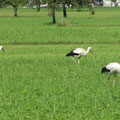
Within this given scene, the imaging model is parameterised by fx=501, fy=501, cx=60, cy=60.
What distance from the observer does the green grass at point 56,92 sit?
12375 millimetres

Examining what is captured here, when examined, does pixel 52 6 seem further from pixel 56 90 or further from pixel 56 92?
pixel 56 92

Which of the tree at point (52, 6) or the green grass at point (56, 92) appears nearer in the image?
the green grass at point (56, 92)

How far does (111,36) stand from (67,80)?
26554mm

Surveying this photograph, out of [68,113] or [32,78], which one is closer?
[68,113]

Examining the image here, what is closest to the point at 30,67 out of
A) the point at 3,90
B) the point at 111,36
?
the point at 3,90

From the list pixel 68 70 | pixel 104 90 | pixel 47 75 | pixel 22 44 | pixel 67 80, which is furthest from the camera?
pixel 22 44

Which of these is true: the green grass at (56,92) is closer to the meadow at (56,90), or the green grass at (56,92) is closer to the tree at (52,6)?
the meadow at (56,90)

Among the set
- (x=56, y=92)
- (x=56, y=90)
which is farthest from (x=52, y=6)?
(x=56, y=92)

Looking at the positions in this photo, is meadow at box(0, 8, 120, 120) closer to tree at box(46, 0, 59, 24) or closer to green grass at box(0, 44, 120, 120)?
green grass at box(0, 44, 120, 120)

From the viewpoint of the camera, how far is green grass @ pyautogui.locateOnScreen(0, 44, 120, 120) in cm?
1238

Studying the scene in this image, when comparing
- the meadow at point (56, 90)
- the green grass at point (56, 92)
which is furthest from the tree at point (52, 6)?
the green grass at point (56, 92)

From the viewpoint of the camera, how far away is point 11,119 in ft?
38.4

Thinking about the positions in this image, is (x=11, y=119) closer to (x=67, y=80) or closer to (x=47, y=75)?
(x=67, y=80)

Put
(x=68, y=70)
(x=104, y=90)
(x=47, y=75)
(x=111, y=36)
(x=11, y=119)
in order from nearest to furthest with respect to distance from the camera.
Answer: (x=11, y=119) < (x=104, y=90) < (x=47, y=75) < (x=68, y=70) < (x=111, y=36)
